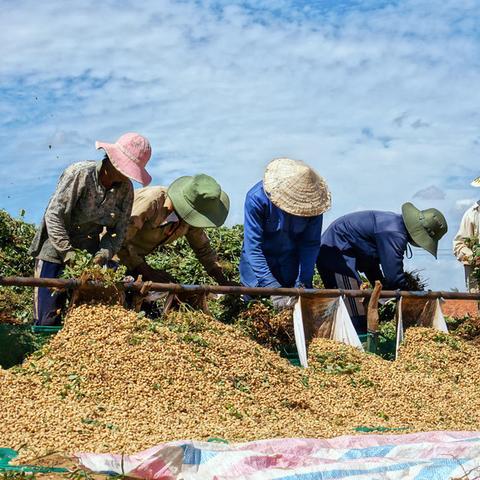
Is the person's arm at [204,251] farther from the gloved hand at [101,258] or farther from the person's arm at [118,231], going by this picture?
the gloved hand at [101,258]

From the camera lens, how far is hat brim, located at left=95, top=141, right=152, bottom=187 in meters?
6.45

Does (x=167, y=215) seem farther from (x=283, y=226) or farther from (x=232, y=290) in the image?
(x=283, y=226)

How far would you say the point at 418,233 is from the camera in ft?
26.0

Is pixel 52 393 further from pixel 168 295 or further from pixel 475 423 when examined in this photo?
pixel 475 423

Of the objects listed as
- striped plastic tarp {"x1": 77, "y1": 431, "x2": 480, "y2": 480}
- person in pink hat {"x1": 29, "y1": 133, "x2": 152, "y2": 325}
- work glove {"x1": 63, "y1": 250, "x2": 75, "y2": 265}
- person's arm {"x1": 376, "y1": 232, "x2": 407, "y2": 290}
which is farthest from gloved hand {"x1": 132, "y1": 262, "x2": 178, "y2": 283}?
striped plastic tarp {"x1": 77, "y1": 431, "x2": 480, "y2": 480}

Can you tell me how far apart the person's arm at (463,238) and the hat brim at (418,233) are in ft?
3.60

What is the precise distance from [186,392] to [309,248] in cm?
235

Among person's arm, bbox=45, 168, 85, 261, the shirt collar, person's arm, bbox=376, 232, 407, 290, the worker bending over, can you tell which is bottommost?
the worker bending over

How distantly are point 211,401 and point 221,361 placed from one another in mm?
517

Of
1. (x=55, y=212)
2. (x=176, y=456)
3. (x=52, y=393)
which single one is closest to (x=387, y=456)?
(x=176, y=456)

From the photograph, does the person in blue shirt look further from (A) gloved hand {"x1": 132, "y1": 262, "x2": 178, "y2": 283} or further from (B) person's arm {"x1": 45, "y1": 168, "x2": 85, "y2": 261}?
(B) person's arm {"x1": 45, "y1": 168, "x2": 85, "y2": 261}

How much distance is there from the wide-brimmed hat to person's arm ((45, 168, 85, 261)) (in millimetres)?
237

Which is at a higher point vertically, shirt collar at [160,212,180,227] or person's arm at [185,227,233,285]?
shirt collar at [160,212,180,227]

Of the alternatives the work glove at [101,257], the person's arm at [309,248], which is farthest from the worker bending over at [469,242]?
the work glove at [101,257]
